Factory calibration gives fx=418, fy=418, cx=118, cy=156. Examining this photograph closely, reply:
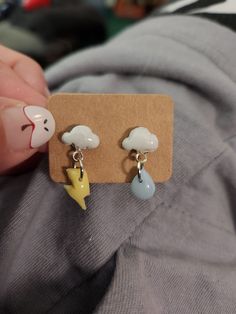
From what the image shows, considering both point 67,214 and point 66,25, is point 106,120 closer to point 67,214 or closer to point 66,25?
point 67,214

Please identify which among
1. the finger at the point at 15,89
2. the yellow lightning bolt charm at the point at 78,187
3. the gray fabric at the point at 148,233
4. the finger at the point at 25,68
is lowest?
the gray fabric at the point at 148,233

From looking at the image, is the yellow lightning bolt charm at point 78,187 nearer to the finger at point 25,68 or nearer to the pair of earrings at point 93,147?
the pair of earrings at point 93,147

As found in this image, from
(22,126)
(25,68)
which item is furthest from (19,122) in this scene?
(25,68)

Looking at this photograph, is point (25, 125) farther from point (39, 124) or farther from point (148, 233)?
point (148, 233)

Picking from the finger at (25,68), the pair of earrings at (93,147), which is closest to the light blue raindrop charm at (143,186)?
the pair of earrings at (93,147)

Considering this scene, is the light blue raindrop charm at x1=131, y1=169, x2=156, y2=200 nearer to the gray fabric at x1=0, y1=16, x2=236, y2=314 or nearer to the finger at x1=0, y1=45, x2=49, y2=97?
the gray fabric at x1=0, y1=16, x2=236, y2=314

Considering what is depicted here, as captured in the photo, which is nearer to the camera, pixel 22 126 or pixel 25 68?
pixel 22 126
